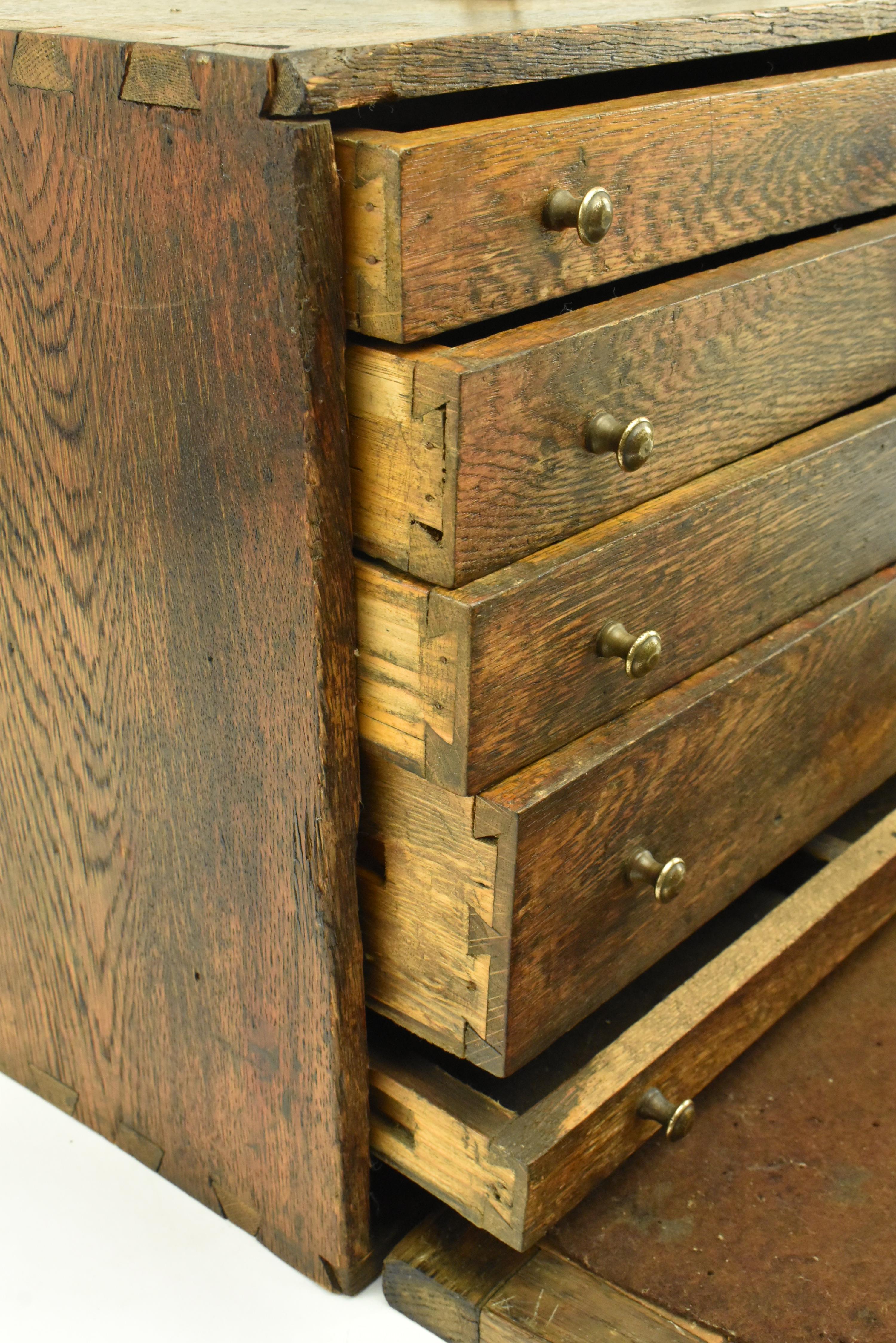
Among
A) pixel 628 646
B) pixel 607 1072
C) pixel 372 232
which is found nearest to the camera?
pixel 372 232

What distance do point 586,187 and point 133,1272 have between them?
991 mm

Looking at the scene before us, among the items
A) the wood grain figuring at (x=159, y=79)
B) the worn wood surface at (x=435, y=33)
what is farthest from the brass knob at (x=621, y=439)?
the wood grain figuring at (x=159, y=79)

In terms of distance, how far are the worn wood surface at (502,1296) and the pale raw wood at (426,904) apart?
205mm

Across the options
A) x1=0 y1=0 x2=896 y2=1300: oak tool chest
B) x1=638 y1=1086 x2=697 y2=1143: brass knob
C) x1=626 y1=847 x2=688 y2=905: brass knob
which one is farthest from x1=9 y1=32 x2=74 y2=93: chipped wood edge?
x1=638 y1=1086 x2=697 y2=1143: brass knob

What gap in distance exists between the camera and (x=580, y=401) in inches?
38.5

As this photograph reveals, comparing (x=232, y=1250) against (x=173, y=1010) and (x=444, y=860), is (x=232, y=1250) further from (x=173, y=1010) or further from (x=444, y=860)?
(x=444, y=860)

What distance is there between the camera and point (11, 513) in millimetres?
1159

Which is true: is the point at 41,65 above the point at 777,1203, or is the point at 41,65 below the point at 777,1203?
above

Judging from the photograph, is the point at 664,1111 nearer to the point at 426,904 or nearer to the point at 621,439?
the point at 426,904

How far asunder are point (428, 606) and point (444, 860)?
213mm

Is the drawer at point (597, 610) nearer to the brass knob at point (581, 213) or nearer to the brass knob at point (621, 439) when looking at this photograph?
the brass knob at point (621, 439)

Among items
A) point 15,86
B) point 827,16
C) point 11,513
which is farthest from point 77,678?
point 827,16

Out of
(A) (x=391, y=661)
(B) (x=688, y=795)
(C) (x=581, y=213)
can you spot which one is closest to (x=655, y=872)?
(B) (x=688, y=795)

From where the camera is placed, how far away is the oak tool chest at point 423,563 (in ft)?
Result: 2.91
